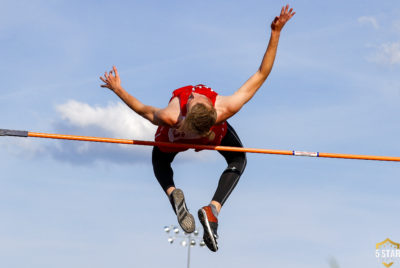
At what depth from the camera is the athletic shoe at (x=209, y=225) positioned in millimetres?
7785

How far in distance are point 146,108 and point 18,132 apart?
212cm

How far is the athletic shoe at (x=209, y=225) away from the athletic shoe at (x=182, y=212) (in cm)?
15

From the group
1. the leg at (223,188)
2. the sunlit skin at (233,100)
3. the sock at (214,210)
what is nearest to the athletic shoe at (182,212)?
the leg at (223,188)

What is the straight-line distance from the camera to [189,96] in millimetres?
7559

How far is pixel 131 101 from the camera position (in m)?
7.96

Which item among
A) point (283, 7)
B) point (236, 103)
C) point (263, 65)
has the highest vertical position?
point (283, 7)

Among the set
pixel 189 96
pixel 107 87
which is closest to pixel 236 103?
pixel 189 96

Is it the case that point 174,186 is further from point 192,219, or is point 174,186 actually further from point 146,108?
point 146,108

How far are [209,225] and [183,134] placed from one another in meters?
1.14

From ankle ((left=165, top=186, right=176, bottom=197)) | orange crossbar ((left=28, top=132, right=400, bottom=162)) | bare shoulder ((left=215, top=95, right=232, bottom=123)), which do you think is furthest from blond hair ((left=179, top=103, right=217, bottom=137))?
ankle ((left=165, top=186, right=176, bottom=197))

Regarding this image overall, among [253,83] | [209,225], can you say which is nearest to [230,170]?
[209,225]

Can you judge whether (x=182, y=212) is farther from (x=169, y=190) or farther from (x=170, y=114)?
(x=170, y=114)

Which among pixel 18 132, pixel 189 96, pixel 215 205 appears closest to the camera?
pixel 189 96

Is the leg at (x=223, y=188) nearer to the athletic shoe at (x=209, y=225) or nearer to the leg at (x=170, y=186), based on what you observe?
the athletic shoe at (x=209, y=225)
